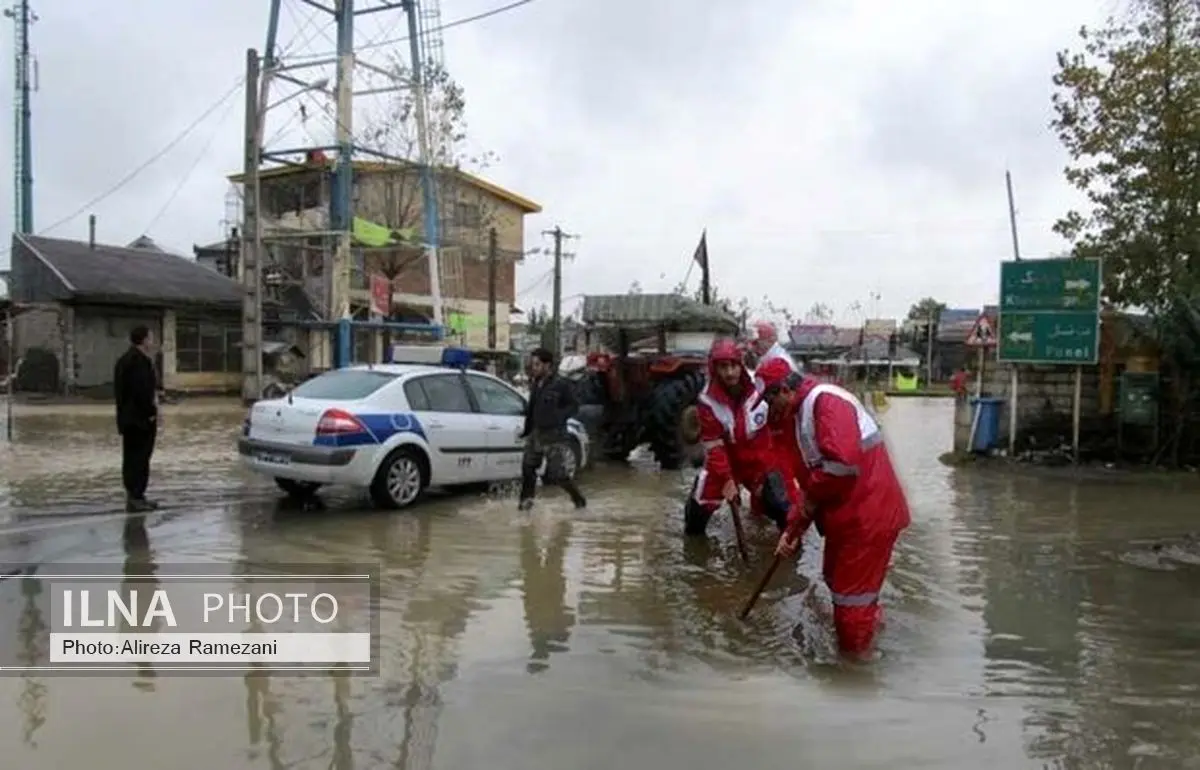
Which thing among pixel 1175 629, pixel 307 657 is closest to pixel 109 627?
pixel 307 657

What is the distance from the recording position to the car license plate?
912 centimetres

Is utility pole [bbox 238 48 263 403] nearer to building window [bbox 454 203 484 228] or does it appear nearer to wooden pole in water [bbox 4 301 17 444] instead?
wooden pole in water [bbox 4 301 17 444]

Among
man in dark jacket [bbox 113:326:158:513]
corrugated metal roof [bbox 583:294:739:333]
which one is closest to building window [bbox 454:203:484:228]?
corrugated metal roof [bbox 583:294:739:333]

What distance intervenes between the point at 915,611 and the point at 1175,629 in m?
1.39

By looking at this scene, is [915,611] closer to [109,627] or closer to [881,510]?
[881,510]

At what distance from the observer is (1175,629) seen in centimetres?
582

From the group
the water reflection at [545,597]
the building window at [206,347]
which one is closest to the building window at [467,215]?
the building window at [206,347]

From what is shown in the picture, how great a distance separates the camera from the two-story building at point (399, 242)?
32719mm

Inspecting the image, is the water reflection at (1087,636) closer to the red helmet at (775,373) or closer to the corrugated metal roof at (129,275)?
the red helmet at (775,373)

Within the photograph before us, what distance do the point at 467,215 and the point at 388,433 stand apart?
3686 cm

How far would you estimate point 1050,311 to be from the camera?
43.2ft

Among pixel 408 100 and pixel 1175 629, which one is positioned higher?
pixel 408 100

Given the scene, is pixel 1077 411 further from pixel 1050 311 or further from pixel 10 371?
pixel 10 371

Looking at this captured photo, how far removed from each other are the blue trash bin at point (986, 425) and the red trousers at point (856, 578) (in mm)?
9474
